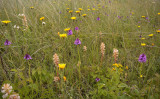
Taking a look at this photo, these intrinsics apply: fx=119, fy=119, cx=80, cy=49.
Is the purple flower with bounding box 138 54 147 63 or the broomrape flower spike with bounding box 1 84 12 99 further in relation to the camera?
the purple flower with bounding box 138 54 147 63

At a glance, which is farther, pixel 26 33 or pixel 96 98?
pixel 26 33

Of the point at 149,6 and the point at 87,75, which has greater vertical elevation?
the point at 149,6

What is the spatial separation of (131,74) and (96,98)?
1.80 feet

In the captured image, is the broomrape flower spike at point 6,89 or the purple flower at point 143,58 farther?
the purple flower at point 143,58

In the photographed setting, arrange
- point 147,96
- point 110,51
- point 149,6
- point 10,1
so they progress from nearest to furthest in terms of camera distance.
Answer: point 147,96 < point 110,51 < point 10,1 < point 149,6

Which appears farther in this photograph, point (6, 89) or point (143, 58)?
point (143, 58)

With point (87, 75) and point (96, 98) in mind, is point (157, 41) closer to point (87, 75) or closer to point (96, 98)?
point (87, 75)

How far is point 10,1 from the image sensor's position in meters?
3.25

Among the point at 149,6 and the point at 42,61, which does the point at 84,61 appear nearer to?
the point at 42,61

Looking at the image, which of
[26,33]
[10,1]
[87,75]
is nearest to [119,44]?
[87,75]

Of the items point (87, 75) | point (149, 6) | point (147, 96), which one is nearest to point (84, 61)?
point (87, 75)

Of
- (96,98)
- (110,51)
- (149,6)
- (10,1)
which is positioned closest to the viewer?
(96,98)

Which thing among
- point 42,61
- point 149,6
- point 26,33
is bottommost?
point 42,61

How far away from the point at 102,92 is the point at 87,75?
1.21 ft
